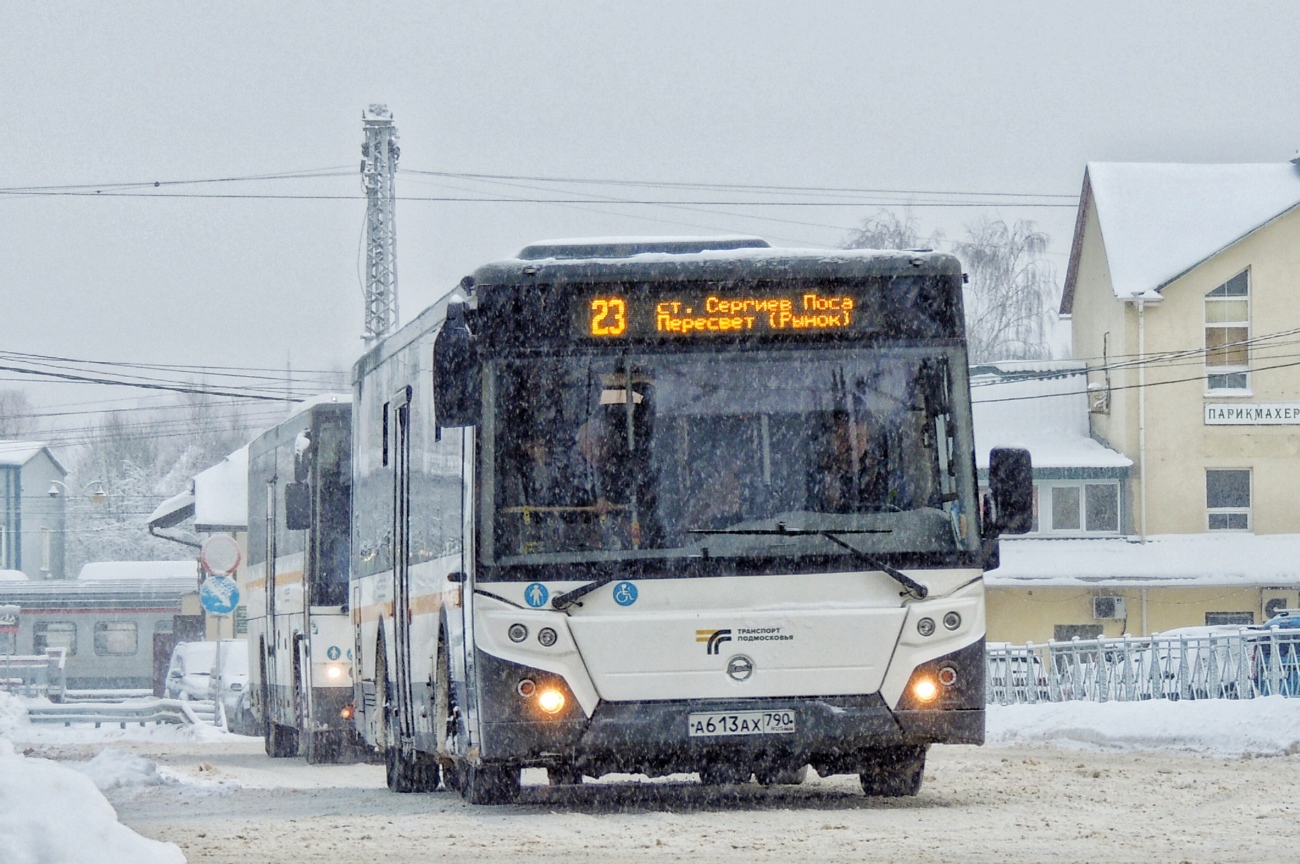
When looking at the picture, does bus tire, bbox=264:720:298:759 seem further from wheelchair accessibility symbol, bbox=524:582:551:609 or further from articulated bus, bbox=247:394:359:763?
wheelchair accessibility symbol, bbox=524:582:551:609

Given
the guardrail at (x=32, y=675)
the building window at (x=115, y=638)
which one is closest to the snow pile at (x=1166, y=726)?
the guardrail at (x=32, y=675)

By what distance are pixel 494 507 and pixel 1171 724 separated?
10.4 metres

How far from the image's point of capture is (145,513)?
116 metres

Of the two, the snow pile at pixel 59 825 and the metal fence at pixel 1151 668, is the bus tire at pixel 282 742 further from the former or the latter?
the snow pile at pixel 59 825

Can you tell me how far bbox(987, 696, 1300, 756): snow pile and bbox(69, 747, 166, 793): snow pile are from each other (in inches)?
347

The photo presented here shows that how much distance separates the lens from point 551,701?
11.5 meters

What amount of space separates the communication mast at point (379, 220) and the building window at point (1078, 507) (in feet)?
69.8

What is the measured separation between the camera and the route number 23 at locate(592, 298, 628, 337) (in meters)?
11.9

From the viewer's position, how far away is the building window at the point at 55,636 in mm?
77188

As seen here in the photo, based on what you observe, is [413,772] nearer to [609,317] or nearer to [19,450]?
[609,317]

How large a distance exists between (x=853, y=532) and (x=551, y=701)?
182cm

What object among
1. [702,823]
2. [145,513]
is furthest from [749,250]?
[145,513]

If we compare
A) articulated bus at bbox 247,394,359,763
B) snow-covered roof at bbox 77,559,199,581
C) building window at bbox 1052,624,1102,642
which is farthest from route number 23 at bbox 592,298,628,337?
snow-covered roof at bbox 77,559,199,581

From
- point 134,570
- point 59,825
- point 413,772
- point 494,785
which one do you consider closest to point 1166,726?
point 413,772
